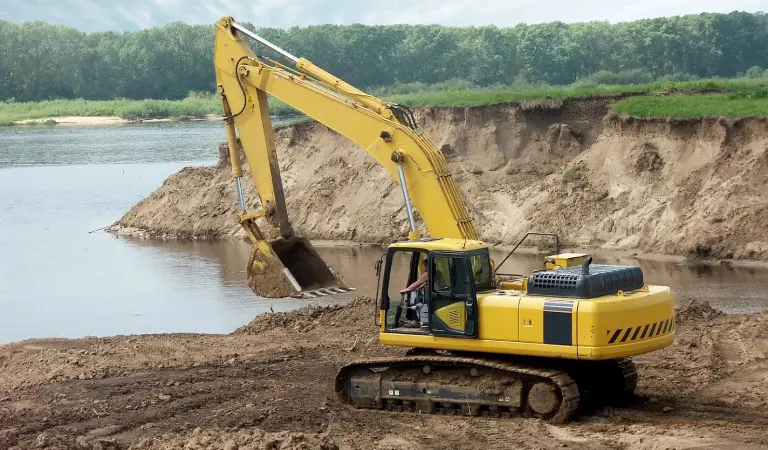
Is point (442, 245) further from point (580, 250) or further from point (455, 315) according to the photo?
point (580, 250)

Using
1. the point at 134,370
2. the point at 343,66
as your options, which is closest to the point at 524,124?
the point at 134,370

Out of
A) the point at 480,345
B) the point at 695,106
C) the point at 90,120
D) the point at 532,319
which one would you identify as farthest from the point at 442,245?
the point at 90,120

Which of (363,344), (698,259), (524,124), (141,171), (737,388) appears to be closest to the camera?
(737,388)

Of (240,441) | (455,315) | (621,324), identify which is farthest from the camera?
(455,315)

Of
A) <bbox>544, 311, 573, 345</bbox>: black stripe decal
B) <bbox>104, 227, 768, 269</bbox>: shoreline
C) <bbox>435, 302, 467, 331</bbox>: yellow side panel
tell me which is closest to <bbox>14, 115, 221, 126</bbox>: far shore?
<bbox>104, 227, 768, 269</bbox>: shoreline

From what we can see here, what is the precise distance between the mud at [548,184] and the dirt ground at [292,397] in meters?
7.44

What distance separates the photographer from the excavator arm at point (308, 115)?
16125mm

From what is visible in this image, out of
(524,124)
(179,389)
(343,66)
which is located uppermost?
(343,66)

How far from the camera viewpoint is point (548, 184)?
1187 inches

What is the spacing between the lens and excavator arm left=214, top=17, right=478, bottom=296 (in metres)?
16.1

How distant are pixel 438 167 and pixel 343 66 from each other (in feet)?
282

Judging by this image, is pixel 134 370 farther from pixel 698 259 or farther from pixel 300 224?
pixel 300 224

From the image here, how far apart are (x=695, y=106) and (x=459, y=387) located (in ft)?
61.9

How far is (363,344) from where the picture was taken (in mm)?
17188
